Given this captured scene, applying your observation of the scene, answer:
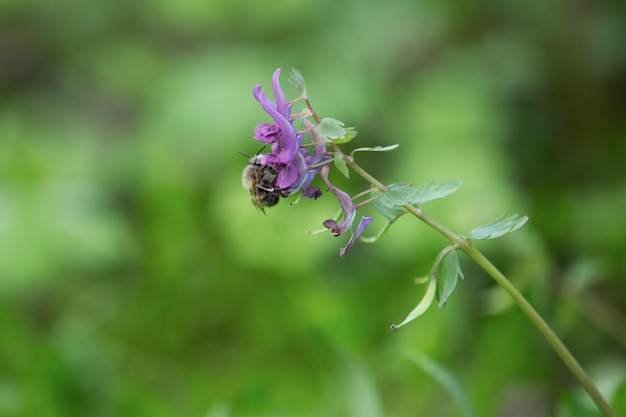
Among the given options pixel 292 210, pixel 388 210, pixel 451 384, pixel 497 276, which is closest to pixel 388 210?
pixel 388 210

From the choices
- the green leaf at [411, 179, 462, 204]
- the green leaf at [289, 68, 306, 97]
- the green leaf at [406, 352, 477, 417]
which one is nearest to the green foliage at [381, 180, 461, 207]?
the green leaf at [411, 179, 462, 204]

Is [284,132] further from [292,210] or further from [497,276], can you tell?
[292,210]

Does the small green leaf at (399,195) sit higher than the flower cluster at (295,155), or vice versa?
the flower cluster at (295,155)

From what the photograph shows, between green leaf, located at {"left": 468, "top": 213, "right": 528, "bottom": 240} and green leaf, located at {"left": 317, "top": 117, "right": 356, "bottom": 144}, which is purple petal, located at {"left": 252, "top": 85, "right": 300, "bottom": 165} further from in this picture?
green leaf, located at {"left": 468, "top": 213, "right": 528, "bottom": 240}

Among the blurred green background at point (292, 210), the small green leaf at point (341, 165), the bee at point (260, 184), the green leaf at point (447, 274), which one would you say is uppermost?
the blurred green background at point (292, 210)

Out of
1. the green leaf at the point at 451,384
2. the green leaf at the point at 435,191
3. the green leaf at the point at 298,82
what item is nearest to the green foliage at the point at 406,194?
the green leaf at the point at 435,191

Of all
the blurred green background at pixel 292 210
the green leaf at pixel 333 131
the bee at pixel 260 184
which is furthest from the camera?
the blurred green background at pixel 292 210

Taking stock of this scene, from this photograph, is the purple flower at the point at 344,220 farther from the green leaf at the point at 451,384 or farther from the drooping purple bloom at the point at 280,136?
the green leaf at the point at 451,384
